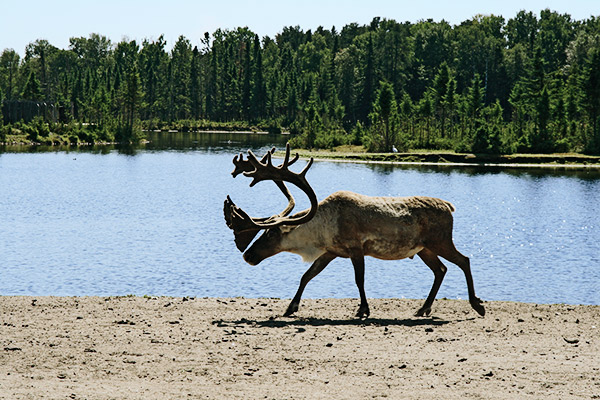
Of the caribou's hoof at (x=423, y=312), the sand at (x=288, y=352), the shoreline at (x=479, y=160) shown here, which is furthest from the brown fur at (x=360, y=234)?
the shoreline at (x=479, y=160)

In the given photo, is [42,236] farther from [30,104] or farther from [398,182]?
[30,104]

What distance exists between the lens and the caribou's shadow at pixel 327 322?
1270 cm

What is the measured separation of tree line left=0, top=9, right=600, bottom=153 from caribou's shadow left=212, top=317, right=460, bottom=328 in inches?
2731

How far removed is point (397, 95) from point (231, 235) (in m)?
134

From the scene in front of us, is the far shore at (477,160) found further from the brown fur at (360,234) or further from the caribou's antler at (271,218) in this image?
the caribou's antler at (271,218)

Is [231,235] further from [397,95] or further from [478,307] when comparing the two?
[397,95]

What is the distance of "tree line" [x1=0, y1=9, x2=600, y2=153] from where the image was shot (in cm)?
8719

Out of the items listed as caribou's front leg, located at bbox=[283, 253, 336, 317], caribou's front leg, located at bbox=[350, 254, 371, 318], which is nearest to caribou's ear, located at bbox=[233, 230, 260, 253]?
caribou's front leg, located at bbox=[283, 253, 336, 317]

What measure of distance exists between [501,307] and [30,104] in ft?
389

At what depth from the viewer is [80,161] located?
276 feet

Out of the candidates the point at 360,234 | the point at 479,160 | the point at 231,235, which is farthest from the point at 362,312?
the point at 479,160

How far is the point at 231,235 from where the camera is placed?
3334 centimetres

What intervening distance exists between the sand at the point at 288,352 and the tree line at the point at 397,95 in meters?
69.4

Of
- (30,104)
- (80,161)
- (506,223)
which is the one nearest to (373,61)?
(30,104)
